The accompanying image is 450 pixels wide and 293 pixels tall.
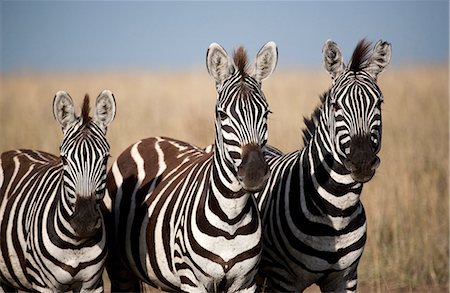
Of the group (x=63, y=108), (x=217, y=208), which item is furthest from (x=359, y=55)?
(x=63, y=108)

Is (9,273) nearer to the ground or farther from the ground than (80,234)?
nearer to the ground

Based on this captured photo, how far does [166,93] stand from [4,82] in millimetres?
6474

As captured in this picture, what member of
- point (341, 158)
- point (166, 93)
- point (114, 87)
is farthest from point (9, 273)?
point (114, 87)

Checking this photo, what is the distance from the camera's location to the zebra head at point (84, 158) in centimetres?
524

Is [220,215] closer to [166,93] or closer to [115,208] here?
[115,208]

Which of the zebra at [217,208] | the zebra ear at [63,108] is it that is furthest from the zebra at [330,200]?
the zebra ear at [63,108]

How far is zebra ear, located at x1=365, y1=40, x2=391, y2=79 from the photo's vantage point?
18.9ft

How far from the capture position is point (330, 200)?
5.66 m

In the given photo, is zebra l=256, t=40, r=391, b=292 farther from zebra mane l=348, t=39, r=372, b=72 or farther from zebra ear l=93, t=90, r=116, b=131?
zebra ear l=93, t=90, r=116, b=131

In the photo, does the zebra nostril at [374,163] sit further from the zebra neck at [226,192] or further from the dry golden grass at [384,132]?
the dry golden grass at [384,132]

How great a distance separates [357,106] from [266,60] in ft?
2.54

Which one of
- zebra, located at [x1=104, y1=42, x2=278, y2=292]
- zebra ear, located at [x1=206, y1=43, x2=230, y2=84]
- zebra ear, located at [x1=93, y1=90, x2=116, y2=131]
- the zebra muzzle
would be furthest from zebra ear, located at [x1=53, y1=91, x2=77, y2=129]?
the zebra muzzle

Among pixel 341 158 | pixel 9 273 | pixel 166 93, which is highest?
pixel 166 93

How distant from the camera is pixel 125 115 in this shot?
17.0 m
